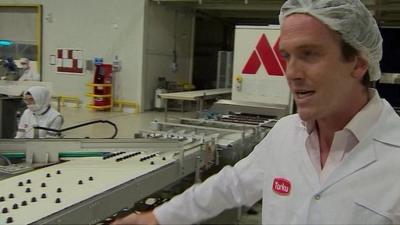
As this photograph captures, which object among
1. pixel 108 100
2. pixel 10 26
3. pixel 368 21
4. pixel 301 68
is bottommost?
pixel 108 100

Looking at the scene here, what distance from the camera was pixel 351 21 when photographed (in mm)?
840

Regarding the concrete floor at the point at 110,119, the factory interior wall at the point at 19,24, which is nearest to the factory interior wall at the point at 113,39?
the factory interior wall at the point at 19,24

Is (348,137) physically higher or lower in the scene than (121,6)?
lower

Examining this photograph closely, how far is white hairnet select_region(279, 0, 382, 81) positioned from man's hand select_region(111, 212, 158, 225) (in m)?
0.48

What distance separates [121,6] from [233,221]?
750 cm

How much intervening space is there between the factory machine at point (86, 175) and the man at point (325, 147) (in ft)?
2.10

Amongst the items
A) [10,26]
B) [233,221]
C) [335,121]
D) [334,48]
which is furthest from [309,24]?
[10,26]

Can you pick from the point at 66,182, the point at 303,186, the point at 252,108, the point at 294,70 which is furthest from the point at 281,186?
the point at 252,108

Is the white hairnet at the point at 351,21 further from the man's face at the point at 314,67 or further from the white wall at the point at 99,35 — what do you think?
the white wall at the point at 99,35

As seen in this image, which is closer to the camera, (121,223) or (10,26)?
(121,223)

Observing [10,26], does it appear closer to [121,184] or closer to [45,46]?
[45,46]

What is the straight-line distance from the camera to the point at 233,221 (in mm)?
932

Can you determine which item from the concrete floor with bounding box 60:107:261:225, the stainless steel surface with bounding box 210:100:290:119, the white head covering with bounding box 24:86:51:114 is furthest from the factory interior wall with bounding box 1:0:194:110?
the white head covering with bounding box 24:86:51:114

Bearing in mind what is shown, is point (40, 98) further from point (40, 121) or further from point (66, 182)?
point (66, 182)
